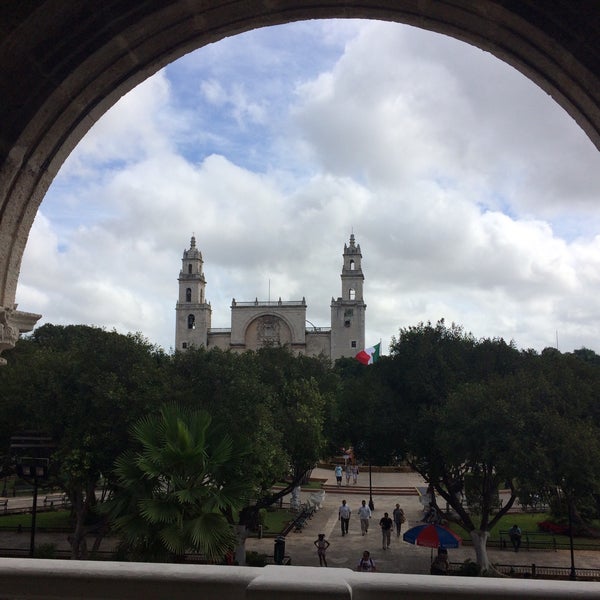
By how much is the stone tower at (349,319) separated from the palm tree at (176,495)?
67699 millimetres

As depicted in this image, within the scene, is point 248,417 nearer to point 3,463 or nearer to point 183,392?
point 183,392

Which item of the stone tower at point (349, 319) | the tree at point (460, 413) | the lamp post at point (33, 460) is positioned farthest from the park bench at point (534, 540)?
the stone tower at point (349, 319)

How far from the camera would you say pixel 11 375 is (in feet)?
59.3

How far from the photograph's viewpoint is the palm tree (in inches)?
369

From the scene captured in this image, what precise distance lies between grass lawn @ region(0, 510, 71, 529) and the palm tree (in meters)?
13.5

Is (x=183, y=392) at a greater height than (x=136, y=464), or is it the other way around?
(x=183, y=392)

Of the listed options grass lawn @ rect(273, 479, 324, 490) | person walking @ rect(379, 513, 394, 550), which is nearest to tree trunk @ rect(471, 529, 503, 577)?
person walking @ rect(379, 513, 394, 550)

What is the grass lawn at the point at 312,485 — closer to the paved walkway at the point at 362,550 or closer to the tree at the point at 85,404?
the paved walkway at the point at 362,550

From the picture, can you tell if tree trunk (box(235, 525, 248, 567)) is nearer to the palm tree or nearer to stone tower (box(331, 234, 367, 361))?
the palm tree

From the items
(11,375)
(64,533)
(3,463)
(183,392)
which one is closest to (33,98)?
(183,392)

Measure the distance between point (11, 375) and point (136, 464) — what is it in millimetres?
10116

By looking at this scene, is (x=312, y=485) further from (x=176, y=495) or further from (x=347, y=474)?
(x=176, y=495)

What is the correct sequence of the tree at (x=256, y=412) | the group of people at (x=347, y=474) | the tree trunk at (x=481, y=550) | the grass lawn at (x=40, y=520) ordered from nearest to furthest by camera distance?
the tree trunk at (x=481, y=550), the tree at (x=256, y=412), the grass lawn at (x=40, y=520), the group of people at (x=347, y=474)

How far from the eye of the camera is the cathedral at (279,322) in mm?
78750
